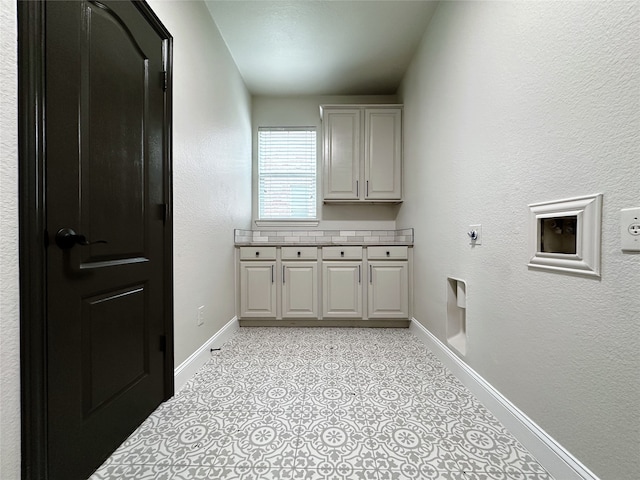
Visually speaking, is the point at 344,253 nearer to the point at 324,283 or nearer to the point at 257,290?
the point at 324,283

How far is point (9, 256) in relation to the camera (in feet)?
2.72

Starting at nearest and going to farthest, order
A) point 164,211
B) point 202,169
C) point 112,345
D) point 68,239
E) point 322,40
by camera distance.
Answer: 1. point 68,239
2. point 112,345
3. point 164,211
4. point 202,169
5. point 322,40

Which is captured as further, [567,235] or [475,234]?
[475,234]

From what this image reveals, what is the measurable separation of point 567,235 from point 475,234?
567 mm

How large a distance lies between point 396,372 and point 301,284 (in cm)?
128

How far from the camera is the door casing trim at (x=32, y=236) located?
85cm

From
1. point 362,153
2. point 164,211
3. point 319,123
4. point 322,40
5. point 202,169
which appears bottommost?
point 164,211

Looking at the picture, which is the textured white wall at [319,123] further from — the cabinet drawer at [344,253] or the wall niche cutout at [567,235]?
the wall niche cutout at [567,235]

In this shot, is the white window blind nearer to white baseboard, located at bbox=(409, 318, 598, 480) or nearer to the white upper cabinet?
the white upper cabinet

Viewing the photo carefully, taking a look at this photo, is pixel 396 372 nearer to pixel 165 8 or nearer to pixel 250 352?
pixel 250 352

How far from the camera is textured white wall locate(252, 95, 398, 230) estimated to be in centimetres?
345

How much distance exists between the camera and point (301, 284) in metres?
2.85

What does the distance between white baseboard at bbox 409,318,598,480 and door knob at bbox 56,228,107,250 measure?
6.20 ft

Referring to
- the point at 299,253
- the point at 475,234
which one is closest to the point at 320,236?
the point at 299,253
